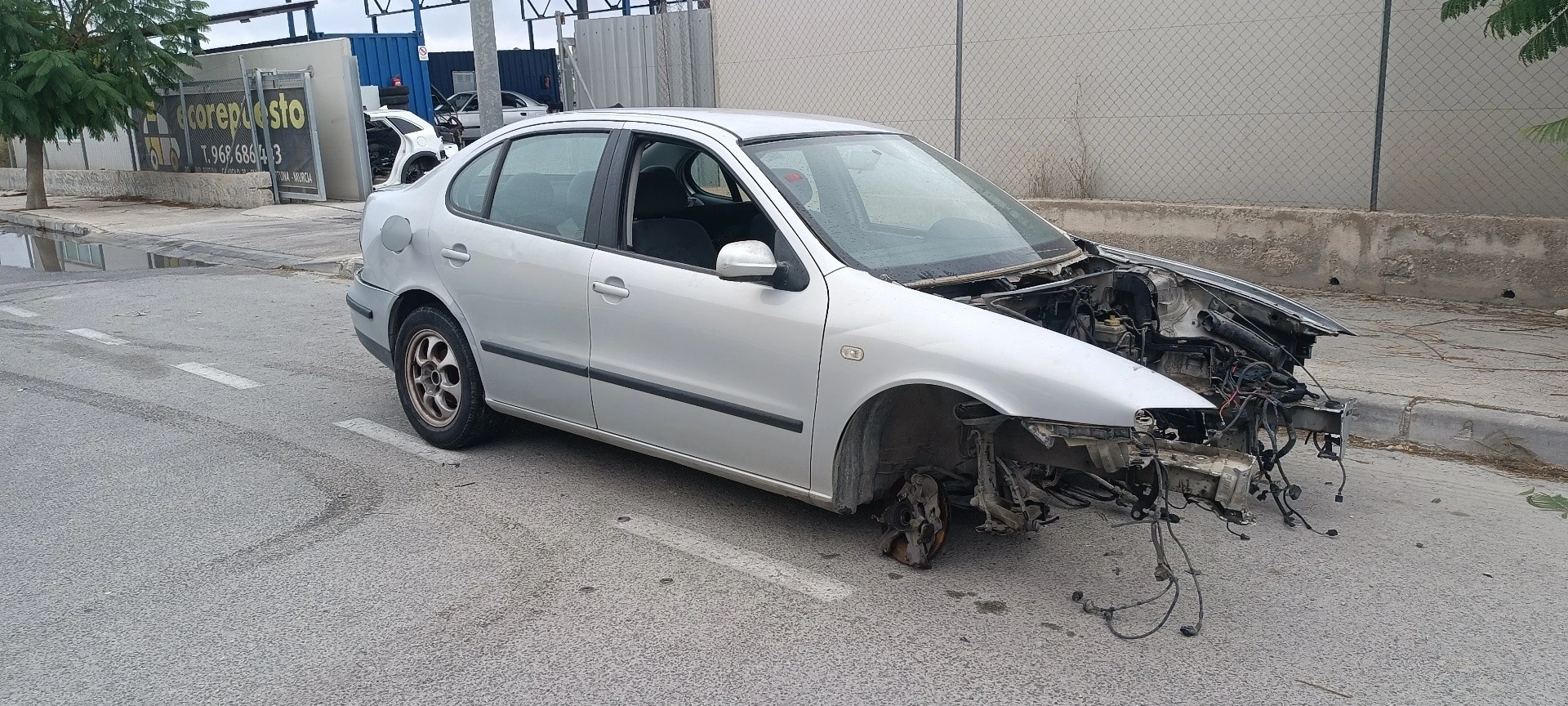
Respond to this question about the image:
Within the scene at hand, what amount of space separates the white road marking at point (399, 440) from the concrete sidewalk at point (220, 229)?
6.50m

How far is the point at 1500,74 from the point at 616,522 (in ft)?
23.8

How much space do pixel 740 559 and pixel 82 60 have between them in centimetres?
1960

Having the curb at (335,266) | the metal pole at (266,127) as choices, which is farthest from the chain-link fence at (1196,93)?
the metal pole at (266,127)

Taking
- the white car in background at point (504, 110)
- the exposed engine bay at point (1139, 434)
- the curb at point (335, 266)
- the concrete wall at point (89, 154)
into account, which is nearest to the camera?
the exposed engine bay at point (1139, 434)

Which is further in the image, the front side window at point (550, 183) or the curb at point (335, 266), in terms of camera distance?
the curb at point (335, 266)

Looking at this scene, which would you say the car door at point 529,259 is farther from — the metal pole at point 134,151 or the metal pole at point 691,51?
the metal pole at point 134,151

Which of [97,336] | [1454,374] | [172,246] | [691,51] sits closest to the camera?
[1454,374]

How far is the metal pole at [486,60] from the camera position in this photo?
10773mm

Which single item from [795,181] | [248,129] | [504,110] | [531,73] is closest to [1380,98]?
[795,181]

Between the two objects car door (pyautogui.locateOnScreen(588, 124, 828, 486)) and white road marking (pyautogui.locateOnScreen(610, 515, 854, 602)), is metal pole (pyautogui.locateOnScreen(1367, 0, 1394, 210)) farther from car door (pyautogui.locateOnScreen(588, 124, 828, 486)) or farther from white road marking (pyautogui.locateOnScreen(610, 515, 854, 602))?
white road marking (pyautogui.locateOnScreen(610, 515, 854, 602))

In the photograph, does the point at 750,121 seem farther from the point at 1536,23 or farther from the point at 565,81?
the point at 565,81

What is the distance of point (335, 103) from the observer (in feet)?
63.7

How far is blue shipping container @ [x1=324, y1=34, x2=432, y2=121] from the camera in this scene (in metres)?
28.2

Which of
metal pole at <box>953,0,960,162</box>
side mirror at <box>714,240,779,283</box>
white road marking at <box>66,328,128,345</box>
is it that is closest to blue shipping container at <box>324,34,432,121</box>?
white road marking at <box>66,328,128,345</box>
